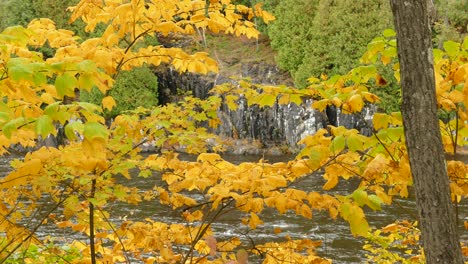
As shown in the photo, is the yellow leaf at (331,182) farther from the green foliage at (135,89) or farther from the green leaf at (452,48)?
the green foliage at (135,89)

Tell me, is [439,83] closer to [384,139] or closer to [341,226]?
[384,139]

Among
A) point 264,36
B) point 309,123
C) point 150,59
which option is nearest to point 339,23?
point 309,123

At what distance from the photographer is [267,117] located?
107 ft

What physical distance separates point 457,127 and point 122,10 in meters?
2.16

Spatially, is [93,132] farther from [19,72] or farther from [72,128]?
[19,72]

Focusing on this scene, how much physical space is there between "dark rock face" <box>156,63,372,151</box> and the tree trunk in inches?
968

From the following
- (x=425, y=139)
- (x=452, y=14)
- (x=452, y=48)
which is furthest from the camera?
(x=452, y=14)

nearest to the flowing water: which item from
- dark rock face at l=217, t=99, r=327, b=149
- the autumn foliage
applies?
the autumn foliage

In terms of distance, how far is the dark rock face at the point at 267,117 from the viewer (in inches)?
1169

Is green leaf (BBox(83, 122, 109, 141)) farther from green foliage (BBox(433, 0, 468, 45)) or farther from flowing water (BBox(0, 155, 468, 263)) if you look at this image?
green foliage (BBox(433, 0, 468, 45))

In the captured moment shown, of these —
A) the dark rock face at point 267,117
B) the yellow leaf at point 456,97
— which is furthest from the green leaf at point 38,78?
the dark rock face at point 267,117

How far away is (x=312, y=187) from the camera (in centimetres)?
1881

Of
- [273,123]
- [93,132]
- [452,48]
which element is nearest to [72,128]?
[93,132]

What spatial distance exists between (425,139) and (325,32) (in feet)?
94.6
